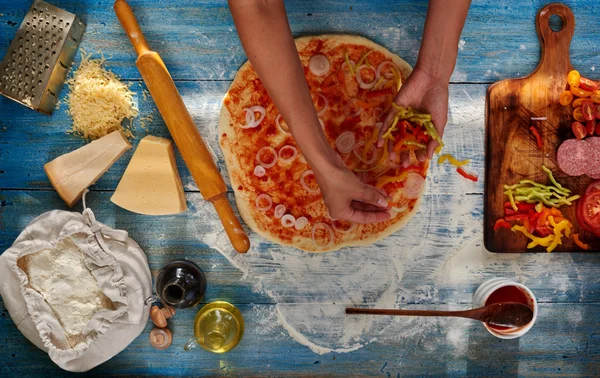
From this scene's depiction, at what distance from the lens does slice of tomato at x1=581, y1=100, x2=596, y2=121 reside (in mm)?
2900

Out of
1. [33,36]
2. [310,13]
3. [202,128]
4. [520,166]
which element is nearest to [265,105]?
[202,128]

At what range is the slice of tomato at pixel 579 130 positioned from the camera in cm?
291

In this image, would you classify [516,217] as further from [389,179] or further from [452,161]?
[389,179]

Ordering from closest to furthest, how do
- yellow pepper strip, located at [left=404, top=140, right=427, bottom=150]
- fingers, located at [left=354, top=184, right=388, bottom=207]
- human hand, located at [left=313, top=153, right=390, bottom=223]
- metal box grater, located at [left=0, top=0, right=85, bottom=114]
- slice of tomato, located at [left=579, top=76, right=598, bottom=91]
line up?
human hand, located at [left=313, top=153, right=390, bottom=223] < fingers, located at [left=354, top=184, right=388, bottom=207] < yellow pepper strip, located at [left=404, top=140, right=427, bottom=150] < metal box grater, located at [left=0, top=0, right=85, bottom=114] < slice of tomato, located at [left=579, top=76, right=598, bottom=91]

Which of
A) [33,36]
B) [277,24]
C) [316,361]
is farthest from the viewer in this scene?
[316,361]

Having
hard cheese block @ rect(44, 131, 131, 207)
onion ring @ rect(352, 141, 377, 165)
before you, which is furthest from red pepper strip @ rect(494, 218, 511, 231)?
hard cheese block @ rect(44, 131, 131, 207)

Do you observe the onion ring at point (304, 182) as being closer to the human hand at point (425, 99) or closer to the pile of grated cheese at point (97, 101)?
the human hand at point (425, 99)

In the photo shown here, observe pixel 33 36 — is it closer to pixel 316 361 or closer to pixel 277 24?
pixel 277 24

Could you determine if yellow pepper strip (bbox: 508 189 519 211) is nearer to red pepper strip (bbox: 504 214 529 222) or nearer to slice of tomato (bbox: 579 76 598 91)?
red pepper strip (bbox: 504 214 529 222)

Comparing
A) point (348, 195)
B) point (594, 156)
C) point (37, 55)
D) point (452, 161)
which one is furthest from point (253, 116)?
point (594, 156)

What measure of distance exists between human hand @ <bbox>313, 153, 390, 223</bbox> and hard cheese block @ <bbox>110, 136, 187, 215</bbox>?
895 mm

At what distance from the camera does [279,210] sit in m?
2.92

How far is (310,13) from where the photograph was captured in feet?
9.79

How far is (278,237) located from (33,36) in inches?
71.5
